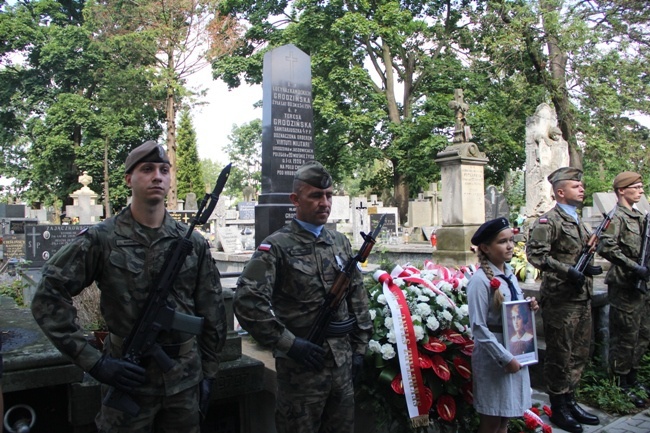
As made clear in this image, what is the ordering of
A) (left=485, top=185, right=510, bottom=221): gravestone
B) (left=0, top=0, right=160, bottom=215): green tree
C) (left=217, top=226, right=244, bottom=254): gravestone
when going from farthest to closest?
(left=0, top=0, right=160, bottom=215): green tree → (left=485, top=185, right=510, bottom=221): gravestone → (left=217, top=226, right=244, bottom=254): gravestone

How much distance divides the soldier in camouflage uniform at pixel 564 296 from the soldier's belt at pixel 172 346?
3.27 metres

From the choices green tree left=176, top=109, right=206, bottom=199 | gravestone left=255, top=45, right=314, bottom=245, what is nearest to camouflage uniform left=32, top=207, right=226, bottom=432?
gravestone left=255, top=45, right=314, bottom=245

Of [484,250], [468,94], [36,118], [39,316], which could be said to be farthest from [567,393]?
[36,118]

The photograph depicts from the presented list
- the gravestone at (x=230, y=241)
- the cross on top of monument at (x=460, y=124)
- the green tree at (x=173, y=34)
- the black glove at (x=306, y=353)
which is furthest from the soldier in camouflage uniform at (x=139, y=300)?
the green tree at (x=173, y=34)

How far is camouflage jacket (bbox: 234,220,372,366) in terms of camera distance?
9.01 ft

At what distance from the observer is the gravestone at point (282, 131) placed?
668 centimetres

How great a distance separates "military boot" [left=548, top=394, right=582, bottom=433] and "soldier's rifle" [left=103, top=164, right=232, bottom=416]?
3.61 meters

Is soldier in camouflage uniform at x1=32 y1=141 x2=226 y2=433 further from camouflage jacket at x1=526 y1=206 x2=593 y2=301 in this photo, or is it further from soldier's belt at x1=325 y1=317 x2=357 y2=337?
camouflage jacket at x1=526 y1=206 x2=593 y2=301

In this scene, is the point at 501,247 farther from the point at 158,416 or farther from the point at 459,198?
the point at 459,198

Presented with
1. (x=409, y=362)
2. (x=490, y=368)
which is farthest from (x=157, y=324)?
(x=490, y=368)

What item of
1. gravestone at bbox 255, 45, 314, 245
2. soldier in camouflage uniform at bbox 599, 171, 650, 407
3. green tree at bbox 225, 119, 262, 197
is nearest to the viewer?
soldier in camouflage uniform at bbox 599, 171, 650, 407

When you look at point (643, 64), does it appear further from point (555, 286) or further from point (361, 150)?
point (555, 286)

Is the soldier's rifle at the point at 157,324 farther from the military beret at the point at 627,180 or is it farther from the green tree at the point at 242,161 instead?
the green tree at the point at 242,161

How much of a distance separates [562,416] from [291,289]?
10.2 feet
